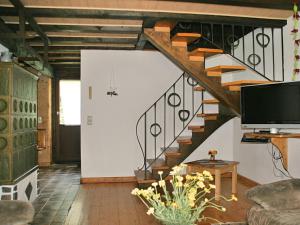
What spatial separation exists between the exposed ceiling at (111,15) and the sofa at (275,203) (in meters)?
2.34

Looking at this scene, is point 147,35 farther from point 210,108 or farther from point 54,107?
point 54,107

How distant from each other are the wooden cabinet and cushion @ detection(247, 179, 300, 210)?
9.22ft

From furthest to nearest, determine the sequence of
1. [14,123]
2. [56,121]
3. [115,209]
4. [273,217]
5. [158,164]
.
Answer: [56,121] < [158,164] < [115,209] < [14,123] < [273,217]

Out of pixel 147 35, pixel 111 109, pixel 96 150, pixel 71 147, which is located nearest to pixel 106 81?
pixel 111 109

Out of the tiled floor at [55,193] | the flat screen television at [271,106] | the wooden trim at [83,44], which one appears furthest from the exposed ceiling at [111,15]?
the tiled floor at [55,193]

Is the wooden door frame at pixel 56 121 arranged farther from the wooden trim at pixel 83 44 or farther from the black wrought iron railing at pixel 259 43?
the black wrought iron railing at pixel 259 43

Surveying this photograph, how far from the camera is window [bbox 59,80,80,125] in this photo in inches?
323

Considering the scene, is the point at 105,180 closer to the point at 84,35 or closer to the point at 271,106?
the point at 84,35

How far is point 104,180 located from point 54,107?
3.20 meters

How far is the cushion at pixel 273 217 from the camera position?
2234mm

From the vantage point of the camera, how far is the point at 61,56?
688cm

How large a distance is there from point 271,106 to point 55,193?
3.59m

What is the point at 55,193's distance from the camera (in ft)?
16.6

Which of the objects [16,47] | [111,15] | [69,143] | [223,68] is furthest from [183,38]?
[69,143]
